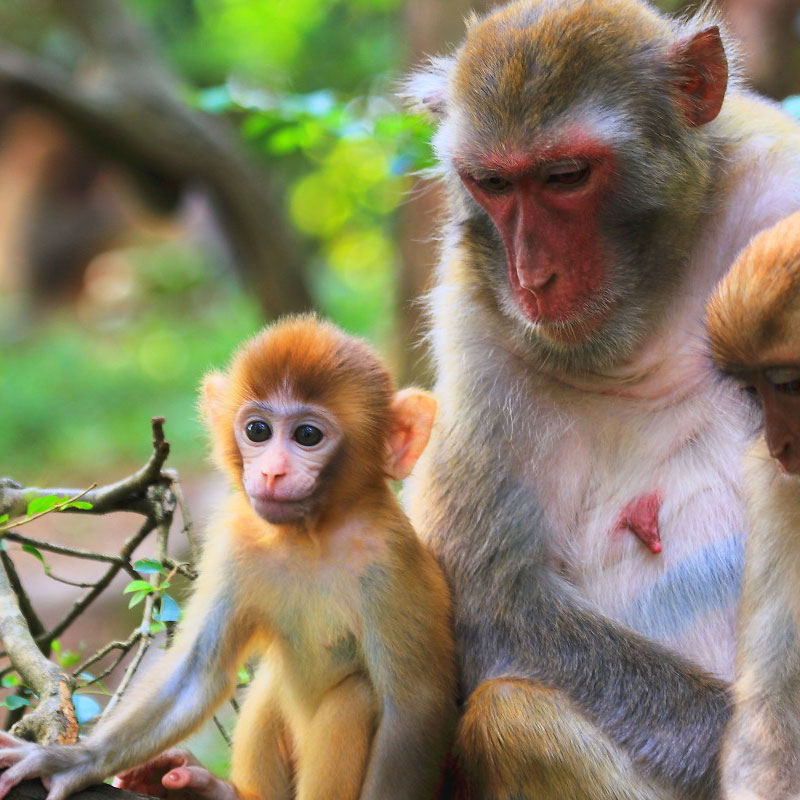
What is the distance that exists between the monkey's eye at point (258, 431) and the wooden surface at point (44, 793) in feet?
3.29

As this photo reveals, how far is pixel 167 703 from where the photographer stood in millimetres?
3695

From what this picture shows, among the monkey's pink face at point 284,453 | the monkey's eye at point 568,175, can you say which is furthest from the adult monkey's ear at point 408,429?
the monkey's eye at point 568,175

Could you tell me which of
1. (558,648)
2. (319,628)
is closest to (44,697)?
(319,628)

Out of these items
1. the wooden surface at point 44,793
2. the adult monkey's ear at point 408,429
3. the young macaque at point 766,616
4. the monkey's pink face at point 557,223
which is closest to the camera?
the young macaque at point 766,616

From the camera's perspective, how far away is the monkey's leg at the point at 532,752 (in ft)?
11.8

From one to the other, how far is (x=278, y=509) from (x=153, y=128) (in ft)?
28.0

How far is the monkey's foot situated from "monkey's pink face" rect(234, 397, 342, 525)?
935 millimetres

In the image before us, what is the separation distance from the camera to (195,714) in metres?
3.73

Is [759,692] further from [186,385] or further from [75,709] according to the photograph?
[186,385]

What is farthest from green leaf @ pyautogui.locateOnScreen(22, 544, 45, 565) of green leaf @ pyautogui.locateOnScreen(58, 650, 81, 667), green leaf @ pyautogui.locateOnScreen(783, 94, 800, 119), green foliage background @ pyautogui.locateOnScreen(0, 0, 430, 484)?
green foliage background @ pyautogui.locateOnScreen(0, 0, 430, 484)

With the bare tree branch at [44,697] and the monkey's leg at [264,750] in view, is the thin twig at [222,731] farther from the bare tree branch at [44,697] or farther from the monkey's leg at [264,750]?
the bare tree branch at [44,697]

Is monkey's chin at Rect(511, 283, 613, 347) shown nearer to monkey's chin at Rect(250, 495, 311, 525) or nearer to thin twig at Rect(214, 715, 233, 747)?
monkey's chin at Rect(250, 495, 311, 525)

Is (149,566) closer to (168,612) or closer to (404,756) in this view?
(168,612)

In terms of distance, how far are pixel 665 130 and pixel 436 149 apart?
27.7 inches
